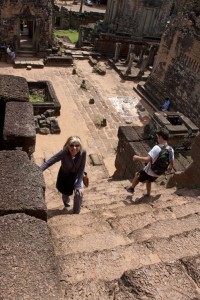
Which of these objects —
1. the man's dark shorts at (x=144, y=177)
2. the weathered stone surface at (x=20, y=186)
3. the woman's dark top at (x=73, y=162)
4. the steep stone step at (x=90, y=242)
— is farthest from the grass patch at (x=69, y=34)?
the steep stone step at (x=90, y=242)

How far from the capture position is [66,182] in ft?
15.7

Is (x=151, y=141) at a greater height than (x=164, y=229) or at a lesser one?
lesser

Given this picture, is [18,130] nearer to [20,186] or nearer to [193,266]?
[20,186]

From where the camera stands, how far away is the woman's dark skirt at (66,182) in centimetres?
471

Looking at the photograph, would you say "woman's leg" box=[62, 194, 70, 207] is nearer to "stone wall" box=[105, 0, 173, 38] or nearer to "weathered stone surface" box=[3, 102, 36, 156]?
"weathered stone surface" box=[3, 102, 36, 156]

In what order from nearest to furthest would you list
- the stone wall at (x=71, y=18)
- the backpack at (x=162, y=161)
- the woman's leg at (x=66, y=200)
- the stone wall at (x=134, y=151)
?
1. the woman's leg at (x=66, y=200)
2. the backpack at (x=162, y=161)
3. the stone wall at (x=134, y=151)
4. the stone wall at (x=71, y=18)

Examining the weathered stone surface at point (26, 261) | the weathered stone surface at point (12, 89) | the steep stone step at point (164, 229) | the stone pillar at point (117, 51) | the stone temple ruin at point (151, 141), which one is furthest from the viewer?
the stone pillar at point (117, 51)

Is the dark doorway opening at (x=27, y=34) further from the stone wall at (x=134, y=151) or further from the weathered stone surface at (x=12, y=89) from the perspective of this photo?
the weathered stone surface at (x=12, y=89)

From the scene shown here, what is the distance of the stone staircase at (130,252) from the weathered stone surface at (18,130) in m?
1.10

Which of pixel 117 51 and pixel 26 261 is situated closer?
pixel 26 261

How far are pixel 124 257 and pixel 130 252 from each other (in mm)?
97

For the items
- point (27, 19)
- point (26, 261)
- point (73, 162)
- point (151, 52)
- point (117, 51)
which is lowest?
point (117, 51)

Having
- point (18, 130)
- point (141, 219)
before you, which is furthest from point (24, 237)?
point (141, 219)

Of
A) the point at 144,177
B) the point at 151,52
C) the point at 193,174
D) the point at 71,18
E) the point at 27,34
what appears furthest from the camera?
the point at 71,18
